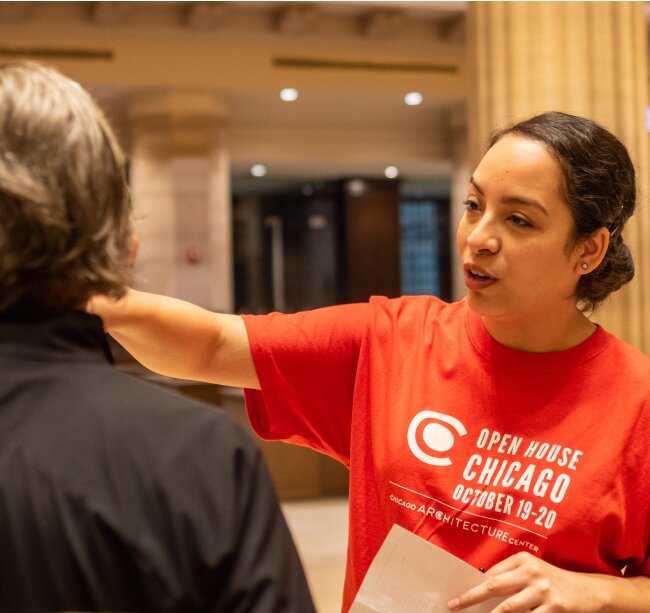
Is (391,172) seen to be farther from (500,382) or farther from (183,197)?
(500,382)

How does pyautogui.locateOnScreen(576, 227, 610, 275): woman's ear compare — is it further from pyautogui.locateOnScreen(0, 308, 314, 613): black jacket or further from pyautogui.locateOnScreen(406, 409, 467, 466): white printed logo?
pyautogui.locateOnScreen(0, 308, 314, 613): black jacket

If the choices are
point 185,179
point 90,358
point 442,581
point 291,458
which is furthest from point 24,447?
point 185,179

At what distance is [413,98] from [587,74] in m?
8.03

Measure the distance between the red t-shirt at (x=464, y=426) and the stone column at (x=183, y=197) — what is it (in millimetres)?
9324

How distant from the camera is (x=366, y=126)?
41.6 ft

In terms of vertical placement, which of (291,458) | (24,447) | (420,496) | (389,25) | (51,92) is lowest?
(291,458)

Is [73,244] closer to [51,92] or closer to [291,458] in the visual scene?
[51,92]

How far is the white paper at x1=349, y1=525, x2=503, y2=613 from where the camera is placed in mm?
1360

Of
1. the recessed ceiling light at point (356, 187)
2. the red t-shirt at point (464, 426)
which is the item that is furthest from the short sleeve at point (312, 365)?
the recessed ceiling light at point (356, 187)

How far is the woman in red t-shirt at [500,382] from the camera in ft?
4.58

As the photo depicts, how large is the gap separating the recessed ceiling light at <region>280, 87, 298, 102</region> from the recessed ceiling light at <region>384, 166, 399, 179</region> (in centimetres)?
256

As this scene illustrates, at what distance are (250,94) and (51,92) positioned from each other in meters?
10.5

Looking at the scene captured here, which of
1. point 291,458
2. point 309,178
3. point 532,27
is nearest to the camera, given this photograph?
point 532,27

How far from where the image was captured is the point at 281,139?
1230 centimetres
